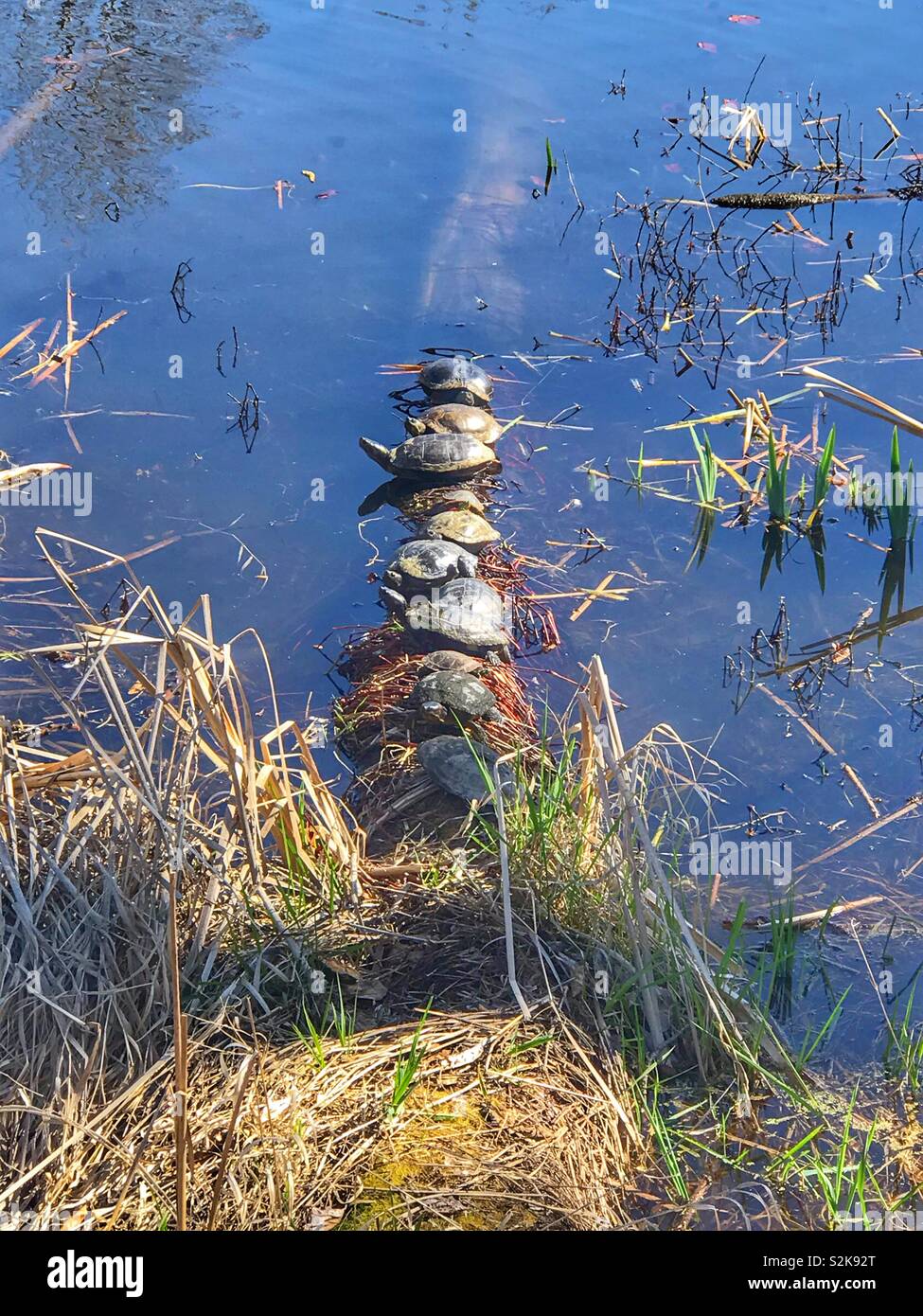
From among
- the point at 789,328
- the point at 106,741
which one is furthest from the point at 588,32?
the point at 106,741

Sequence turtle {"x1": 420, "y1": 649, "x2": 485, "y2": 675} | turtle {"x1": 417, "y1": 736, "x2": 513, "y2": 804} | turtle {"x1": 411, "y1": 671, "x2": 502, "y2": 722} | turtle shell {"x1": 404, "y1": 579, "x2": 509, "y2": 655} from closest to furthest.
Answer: turtle {"x1": 417, "y1": 736, "x2": 513, "y2": 804} < turtle {"x1": 411, "y1": 671, "x2": 502, "y2": 722} < turtle {"x1": 420, "y1": 649, "x2": 485, "y2": 675} < turtle shell {"x1": 404, "y1": 579, "x2": 509, "y2": 655}

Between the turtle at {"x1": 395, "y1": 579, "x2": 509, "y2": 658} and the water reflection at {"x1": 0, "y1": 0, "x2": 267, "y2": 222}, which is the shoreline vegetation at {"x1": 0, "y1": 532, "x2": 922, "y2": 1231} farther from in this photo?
the water reflection at {"x1": 0, "y1": 0, "x2": 267, "y2": 222}

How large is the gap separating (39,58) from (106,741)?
6.84m

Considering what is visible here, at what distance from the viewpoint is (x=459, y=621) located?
482cm

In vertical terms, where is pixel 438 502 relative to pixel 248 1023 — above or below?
above

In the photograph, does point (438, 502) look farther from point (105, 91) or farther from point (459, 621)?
point (105, 91)

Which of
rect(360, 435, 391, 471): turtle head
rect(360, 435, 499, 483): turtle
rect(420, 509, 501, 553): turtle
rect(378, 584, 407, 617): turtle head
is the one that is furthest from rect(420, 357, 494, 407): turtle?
rect(378, 584, 407, 617): turtle head

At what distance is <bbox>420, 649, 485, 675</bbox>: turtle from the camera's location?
181 inches

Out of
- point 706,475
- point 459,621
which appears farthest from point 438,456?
point 706,475

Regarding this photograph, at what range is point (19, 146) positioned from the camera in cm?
798

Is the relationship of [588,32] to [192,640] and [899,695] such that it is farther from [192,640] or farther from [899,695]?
[192,640]

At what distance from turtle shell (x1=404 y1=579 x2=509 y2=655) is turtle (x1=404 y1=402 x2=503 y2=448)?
1.17m

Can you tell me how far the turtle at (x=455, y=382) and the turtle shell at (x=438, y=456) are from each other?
0.36 meters

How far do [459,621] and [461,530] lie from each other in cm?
64
